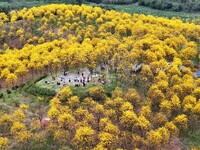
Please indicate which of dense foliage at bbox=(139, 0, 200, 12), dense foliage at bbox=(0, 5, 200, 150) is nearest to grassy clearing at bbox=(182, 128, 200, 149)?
dense foliage at bbox=(0, 5, 200, 150)

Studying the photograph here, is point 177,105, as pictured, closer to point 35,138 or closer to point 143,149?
point 143,149

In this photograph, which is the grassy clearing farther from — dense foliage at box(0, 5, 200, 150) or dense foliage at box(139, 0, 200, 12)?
dense foliage at box(139, 0, 200, 12)

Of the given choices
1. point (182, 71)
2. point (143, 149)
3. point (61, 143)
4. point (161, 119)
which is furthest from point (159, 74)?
point (61, 143)

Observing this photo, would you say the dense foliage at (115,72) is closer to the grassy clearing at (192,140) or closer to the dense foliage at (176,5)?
the grassy clearing at (192,140)

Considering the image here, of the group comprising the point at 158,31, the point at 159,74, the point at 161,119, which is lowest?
the point at 161,119

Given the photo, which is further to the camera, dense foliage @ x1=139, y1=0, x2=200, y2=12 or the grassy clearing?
dense foliage @ x1=139, y1=0, x2=200, y2=12

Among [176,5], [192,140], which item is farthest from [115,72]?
[176,5]

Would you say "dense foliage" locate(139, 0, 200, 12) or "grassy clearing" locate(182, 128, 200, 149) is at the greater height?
"dense foliage" locate(139, 0, 200, 12)

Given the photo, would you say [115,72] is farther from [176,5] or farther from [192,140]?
[176,5]
